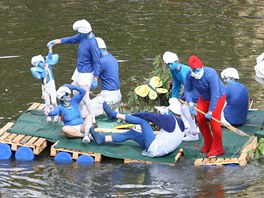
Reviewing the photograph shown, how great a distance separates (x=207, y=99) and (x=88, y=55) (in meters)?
2.76

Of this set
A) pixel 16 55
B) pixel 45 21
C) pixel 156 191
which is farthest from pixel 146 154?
pixel 45 21

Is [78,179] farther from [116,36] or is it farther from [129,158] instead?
[116,36]

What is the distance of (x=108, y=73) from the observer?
1630 cm

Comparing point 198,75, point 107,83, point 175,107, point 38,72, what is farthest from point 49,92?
point 198,75

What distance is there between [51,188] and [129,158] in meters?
1.71

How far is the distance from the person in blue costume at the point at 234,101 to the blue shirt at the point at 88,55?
102 inches

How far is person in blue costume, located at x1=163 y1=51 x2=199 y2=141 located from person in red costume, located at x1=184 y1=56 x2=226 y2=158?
0.47 metres

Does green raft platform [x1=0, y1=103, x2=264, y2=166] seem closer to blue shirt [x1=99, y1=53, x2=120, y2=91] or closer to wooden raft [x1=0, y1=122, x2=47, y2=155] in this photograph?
wooden raft [x1=0, y1=122, x2=47, y2=155]

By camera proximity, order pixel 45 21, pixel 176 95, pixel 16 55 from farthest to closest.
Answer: pixel 45 21 → pixel 16 55 → pixel 176 95

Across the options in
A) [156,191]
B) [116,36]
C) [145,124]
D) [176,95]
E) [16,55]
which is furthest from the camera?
[116,36]

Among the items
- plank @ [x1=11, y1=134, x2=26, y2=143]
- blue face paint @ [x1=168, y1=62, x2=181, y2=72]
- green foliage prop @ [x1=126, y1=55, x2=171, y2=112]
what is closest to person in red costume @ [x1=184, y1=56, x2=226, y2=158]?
blue face paint @ [x1=168, y1=62, x2=181, y2=72]

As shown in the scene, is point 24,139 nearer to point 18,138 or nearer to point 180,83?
point 18,138

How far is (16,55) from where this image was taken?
21.0m

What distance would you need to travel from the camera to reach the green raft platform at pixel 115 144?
47.0ft
